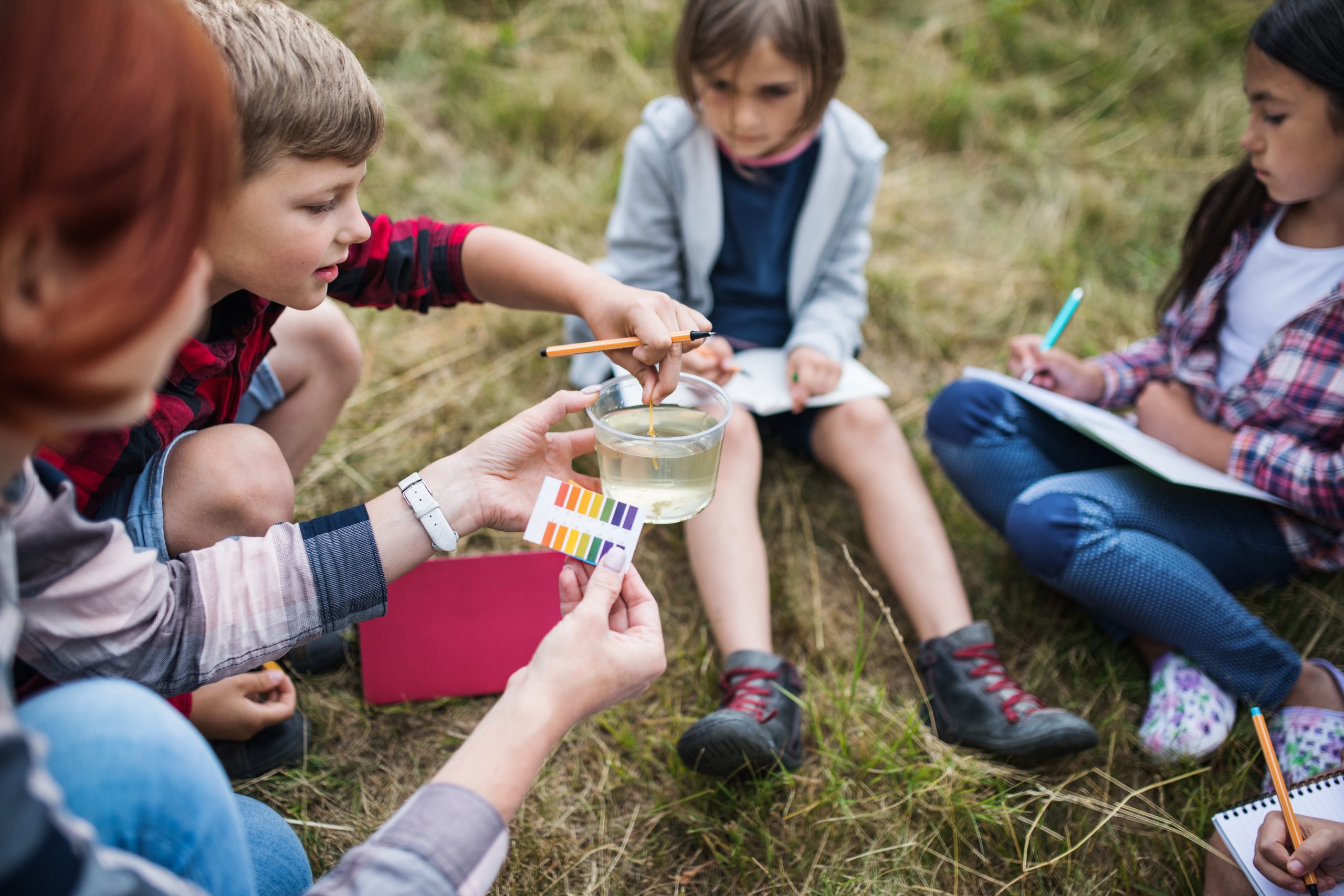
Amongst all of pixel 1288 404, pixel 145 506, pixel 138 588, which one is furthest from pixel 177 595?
pixel 1288 404

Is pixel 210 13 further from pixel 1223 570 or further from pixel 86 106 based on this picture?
pixel 1223 570

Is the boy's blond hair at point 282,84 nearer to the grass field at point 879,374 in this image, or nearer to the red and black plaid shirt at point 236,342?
the red and black plaid shirt at point 236,342

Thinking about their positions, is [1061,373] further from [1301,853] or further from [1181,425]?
[1301,853]

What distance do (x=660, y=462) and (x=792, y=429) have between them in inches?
34.9

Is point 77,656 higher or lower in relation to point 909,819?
higher

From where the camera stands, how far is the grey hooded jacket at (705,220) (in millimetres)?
2059

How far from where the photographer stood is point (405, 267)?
1.54 metres

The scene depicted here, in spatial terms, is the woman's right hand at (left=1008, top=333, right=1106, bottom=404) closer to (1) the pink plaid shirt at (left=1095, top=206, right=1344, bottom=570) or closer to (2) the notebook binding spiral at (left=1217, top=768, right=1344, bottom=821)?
(1) the pink plaid shirt at (left=1095, top=206, right=1344, bottom=570)

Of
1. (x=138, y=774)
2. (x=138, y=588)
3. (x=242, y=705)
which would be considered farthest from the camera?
(x=242, y=705)

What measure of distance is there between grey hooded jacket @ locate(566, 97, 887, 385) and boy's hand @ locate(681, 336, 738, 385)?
25 centimetres

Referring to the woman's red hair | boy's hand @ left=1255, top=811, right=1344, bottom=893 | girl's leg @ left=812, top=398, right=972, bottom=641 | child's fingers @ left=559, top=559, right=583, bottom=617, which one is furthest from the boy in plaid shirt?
boy's hand @ left=1255, top=811, right=1344, bottom=893

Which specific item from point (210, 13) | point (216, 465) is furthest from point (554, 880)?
point (210, 13)

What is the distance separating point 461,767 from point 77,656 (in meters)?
0.43

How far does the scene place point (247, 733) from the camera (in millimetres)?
1455
